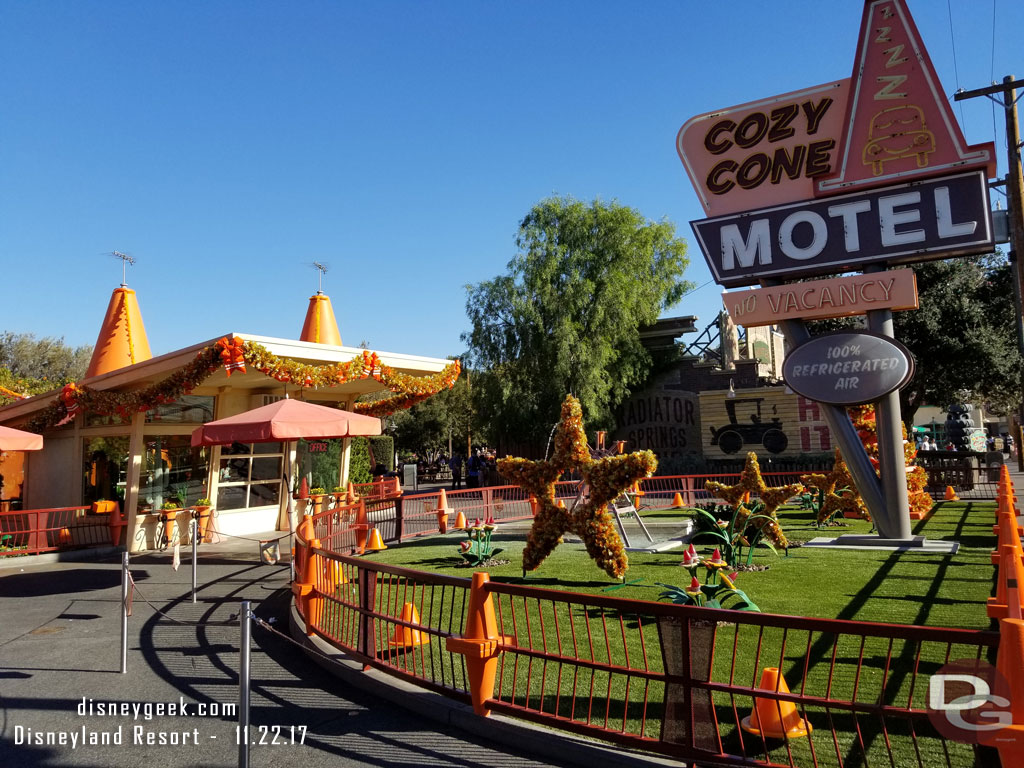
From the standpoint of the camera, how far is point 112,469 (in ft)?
50.8

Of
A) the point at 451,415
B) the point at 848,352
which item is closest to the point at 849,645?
the point at 848,352

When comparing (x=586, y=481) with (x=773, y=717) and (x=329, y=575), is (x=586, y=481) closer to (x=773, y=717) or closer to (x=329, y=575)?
(x=329, y=575)

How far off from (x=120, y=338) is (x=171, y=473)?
6582 millimetres

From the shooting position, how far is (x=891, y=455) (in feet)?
37.7

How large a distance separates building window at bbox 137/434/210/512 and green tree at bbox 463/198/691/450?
1378 cm

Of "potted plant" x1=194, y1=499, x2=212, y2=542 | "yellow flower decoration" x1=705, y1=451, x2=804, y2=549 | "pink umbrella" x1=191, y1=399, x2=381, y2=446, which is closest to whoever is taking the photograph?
"yellow flower decoration" x1=705, y1=451, x2=804, y2=549

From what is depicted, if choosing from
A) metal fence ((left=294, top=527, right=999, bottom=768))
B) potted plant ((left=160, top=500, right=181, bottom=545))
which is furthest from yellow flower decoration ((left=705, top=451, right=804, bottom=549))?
potted plant ((left=160, top=500, right=181, bottom=545))

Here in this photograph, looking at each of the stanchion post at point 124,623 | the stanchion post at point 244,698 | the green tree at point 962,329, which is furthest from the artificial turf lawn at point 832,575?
the green tree at point 962,329

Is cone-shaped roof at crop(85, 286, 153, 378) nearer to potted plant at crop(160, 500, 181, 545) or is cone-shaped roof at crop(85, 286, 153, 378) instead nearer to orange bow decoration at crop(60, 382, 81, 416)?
orange bow decoration at crop(60, 382, 81, 416)

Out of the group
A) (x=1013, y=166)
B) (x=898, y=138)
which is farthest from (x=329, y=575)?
(x=1013, y=166)

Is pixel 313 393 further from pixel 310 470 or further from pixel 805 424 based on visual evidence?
pixel 805 424

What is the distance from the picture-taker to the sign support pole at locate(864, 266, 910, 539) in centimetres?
1143

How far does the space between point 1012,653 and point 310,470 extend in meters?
16.2

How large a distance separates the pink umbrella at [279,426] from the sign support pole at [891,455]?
880 centimetres
